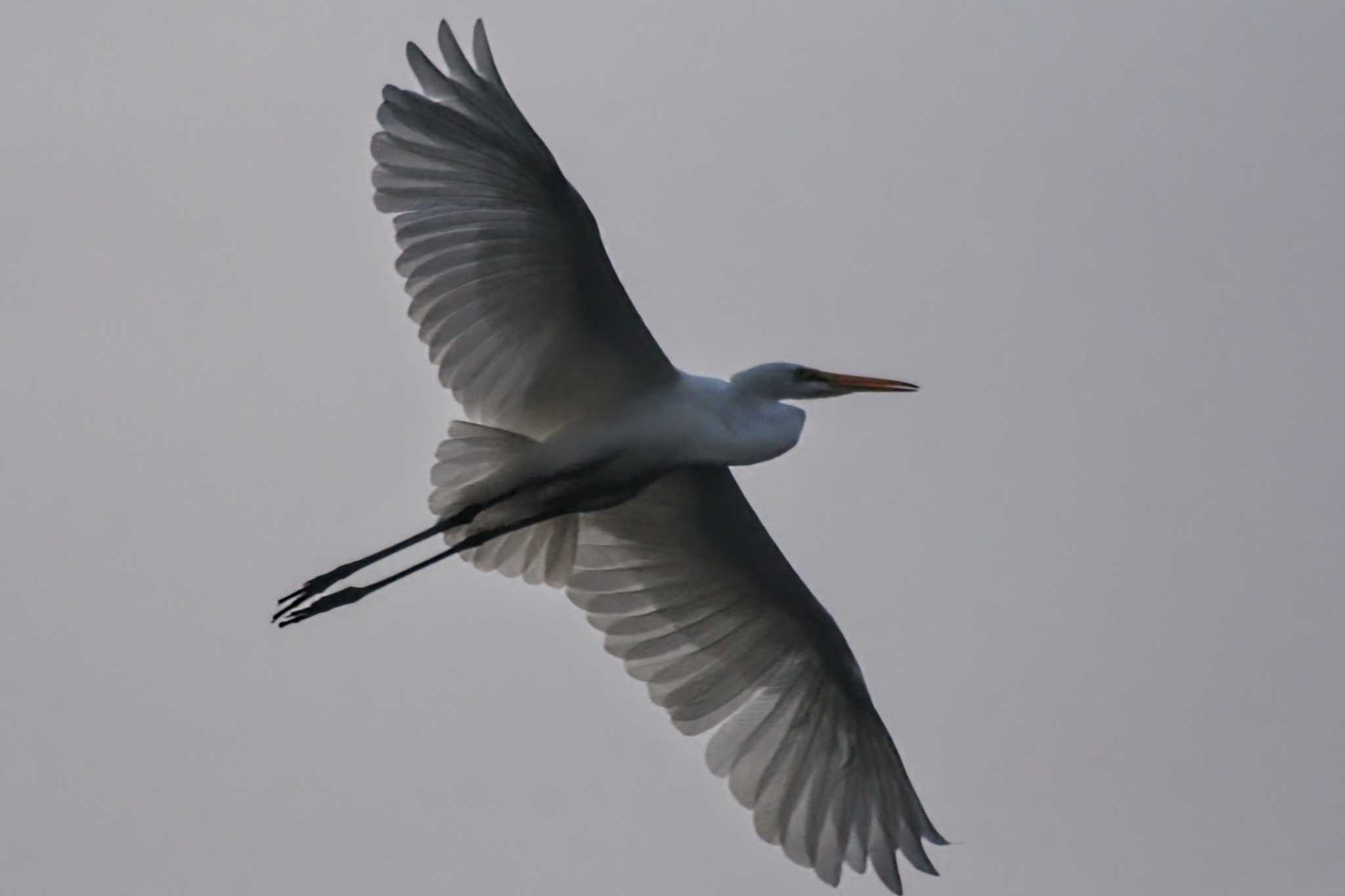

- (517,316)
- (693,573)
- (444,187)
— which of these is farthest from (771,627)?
(444,187)

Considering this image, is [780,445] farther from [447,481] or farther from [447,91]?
[447,91]

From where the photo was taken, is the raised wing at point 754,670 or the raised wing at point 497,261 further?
the raised wing at point 754,670

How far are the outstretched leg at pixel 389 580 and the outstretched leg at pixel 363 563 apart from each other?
0.04ft

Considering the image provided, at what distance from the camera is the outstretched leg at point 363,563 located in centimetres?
938

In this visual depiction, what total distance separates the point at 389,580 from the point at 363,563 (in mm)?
Result: 152

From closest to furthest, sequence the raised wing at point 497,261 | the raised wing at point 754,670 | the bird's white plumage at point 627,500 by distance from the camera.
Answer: the raised wing at point 497,261 → the bird's white plumage at point 627,500 → the raised wing at point 754,670

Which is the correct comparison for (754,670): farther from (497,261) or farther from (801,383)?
(497,261)

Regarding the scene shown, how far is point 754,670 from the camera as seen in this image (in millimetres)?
10258

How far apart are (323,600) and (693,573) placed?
1.65 meters

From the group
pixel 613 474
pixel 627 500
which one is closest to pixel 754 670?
pixel 627 500

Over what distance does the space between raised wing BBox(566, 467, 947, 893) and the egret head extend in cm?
64

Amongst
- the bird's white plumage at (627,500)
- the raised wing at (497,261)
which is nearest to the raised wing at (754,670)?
the bird's white plumage at (627,500)

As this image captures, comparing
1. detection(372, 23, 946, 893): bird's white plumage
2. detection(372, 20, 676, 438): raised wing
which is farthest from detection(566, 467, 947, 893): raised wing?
detection(372, 20, 676, 438): raised wing

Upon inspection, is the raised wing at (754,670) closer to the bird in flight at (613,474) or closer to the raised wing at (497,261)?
Result: the bird in flight at (613,474)
